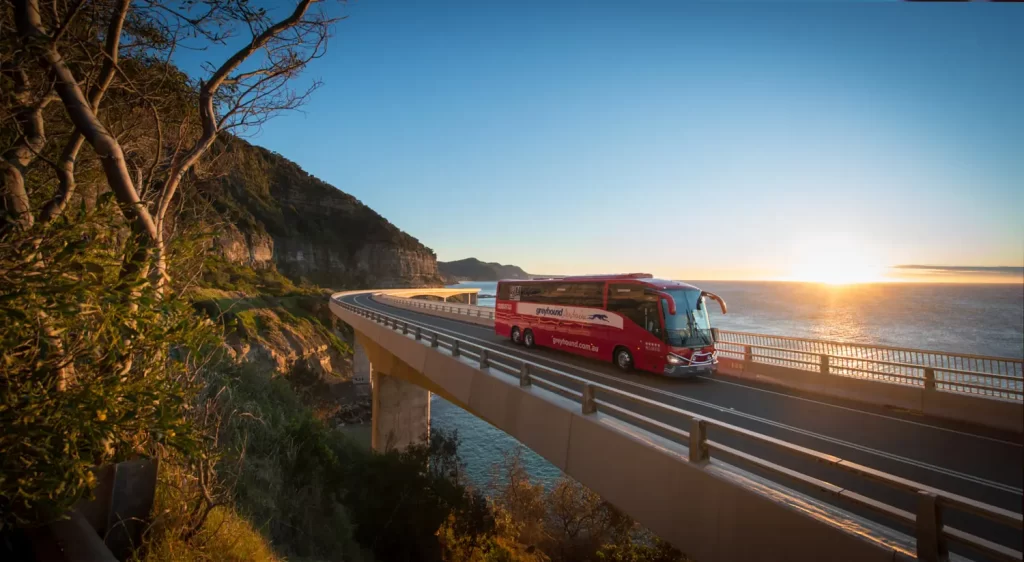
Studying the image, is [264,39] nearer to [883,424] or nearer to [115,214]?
[115,214]

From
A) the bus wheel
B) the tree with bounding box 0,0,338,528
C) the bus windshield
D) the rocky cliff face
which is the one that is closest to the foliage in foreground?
the tree with bounding box 0,0,338,528

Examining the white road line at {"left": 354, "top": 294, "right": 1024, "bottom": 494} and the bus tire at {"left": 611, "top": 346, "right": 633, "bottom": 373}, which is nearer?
the white road line at {"left": 354, "top": 294, "right": 1024, "bottom": 494}

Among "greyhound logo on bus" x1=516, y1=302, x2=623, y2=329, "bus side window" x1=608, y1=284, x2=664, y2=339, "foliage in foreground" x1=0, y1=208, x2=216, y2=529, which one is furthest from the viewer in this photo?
"greyhound logo on bus" x1=516, y1=302, x2=623, y2=329

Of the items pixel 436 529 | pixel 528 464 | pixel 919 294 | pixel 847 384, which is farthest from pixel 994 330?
pixel 919 294

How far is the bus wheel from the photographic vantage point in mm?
13123

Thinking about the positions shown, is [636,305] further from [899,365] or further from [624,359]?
[899,365]

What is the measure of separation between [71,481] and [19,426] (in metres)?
0.60

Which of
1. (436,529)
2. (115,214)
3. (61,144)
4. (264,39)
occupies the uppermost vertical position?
(264,39)

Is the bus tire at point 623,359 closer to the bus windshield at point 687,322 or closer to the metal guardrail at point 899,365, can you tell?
the bus windshield at point 687,322

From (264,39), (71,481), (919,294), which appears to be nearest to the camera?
(71,481)

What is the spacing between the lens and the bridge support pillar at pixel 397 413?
2630 centimetres

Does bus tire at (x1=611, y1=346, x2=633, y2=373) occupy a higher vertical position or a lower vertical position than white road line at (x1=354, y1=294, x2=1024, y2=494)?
higher

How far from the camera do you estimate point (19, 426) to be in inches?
144

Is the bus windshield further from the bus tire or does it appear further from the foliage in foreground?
the foliage in foreground
